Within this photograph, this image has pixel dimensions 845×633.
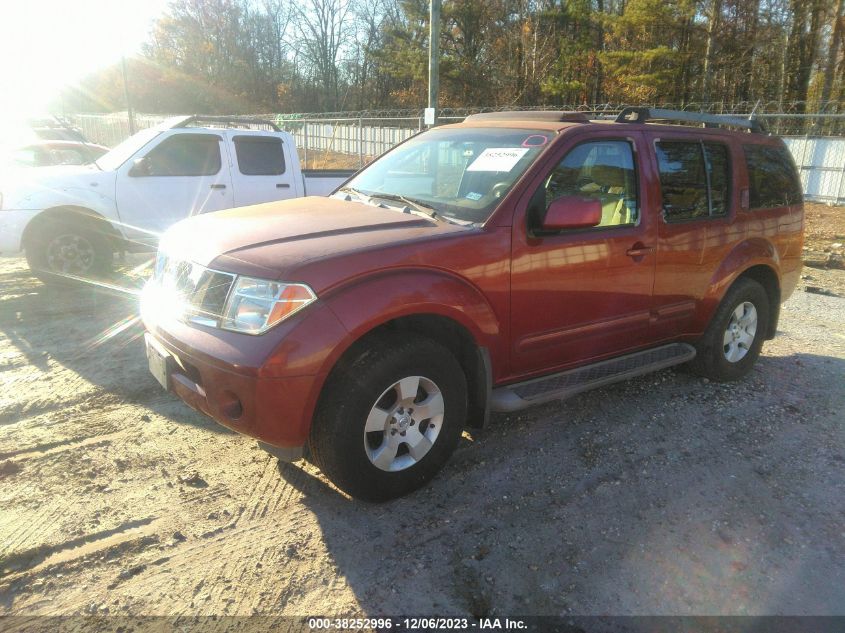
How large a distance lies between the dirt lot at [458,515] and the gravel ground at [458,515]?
11mm

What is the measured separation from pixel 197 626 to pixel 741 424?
141 inches

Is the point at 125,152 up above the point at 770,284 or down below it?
above

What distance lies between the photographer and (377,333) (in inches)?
118

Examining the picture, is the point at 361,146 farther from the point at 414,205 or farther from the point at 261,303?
the point at 261,303

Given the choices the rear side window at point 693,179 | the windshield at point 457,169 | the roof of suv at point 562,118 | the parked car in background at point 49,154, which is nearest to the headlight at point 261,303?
the windshield at point 457,169

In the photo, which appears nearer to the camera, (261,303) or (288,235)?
(261,303)

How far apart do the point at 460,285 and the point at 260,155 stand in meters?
6.26

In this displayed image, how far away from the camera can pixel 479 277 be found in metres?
3.21

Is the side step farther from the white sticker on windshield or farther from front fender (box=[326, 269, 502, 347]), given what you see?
the white sticker on windshield

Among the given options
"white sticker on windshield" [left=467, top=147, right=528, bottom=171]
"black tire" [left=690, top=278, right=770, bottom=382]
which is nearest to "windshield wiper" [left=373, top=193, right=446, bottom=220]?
"white sticker on windshield" [left=467, top=147, right=528, bottom=171]

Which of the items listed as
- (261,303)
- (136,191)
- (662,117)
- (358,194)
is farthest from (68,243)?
(662,117)

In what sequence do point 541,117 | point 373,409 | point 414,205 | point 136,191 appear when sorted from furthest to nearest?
point 136,191 → point 541,117 → point 414,205 → point 373,409

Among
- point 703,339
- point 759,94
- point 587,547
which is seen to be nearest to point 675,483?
point 587,547

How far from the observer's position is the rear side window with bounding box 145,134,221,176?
7.83 m
